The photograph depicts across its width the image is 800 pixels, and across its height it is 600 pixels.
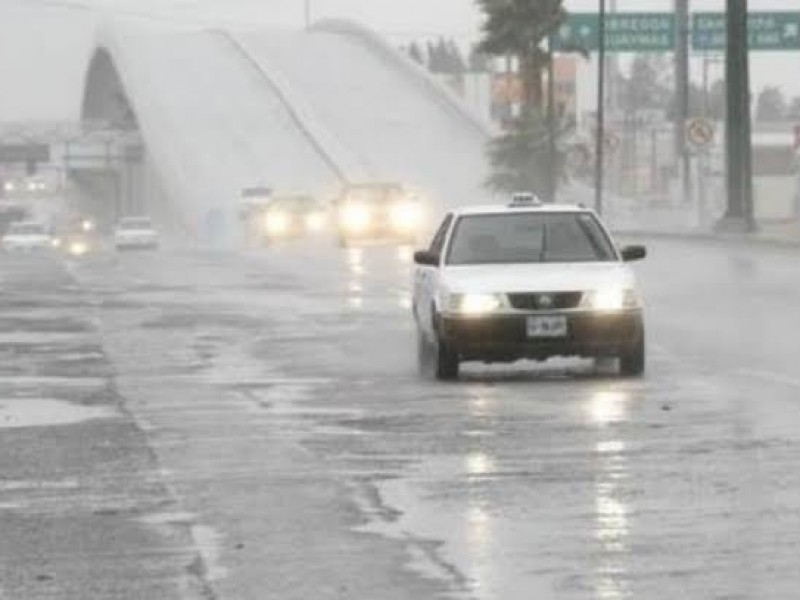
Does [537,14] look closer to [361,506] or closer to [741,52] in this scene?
[741,52]

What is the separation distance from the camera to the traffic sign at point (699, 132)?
6725cm

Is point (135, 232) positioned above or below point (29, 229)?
above

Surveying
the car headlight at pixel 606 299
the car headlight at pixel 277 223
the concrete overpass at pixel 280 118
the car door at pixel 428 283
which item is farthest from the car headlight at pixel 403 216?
the car headlight at pixel 606 299

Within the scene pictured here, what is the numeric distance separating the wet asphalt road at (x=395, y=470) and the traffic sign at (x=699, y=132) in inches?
1497

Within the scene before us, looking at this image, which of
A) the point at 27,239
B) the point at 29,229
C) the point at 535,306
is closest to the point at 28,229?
the point at 29,229

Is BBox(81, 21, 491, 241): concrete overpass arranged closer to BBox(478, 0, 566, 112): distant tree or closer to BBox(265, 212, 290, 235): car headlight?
BBox(478, 0, 566, 112): distant tree

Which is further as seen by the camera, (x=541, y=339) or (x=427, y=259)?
(x=427, y=259)

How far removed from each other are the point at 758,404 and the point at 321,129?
11113cm

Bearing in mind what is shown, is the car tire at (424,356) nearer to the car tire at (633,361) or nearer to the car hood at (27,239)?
the car tire at (633,361)

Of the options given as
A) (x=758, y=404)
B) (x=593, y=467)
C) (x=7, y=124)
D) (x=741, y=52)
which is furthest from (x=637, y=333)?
(x=7, y=124)

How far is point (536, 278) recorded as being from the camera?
21.2m

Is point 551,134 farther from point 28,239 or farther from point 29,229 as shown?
point 29,229

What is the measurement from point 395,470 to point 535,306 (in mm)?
6622

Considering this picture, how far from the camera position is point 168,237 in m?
120
